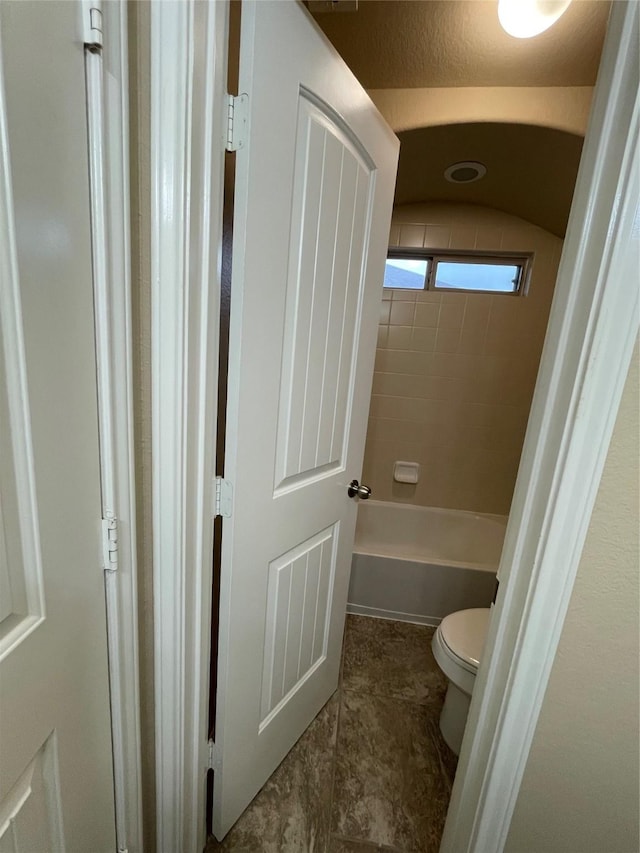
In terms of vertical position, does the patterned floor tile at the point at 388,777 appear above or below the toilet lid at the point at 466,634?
below

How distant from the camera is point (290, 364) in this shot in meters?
0.89

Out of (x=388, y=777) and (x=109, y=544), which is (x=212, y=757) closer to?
(x=388, y=777)

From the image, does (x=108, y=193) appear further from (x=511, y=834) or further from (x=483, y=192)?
(x=483, y=192)

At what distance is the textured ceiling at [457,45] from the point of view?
3.68 feet

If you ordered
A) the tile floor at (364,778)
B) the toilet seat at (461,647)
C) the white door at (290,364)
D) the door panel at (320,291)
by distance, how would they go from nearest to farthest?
the white door at (290,364), the door panel at (320,291), the tile floor at (364,778), the toilet seat at (461,647)

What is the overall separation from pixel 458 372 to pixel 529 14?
5.43ft

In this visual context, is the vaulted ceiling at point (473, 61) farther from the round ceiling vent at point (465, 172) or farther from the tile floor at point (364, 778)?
the tile floor at point (364, 778)

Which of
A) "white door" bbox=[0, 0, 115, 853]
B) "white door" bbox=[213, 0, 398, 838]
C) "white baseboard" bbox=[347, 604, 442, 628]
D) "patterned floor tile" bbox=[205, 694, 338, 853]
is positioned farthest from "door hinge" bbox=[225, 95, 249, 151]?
"white baseboard" bbox=[347, 604, 442, 628]

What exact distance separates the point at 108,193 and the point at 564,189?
207 cm

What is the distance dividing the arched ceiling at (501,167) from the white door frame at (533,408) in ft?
4.01

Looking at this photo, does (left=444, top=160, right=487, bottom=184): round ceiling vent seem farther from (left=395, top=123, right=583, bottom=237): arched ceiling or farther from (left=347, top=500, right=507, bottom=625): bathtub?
(left=347, top=500, right=507, bottom=625): bathtub

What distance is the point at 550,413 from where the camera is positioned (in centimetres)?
56

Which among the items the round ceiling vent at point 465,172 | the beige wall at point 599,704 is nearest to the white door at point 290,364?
the beige wall at point 599,704

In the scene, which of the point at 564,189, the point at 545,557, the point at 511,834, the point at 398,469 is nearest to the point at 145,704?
the point at 511,834
